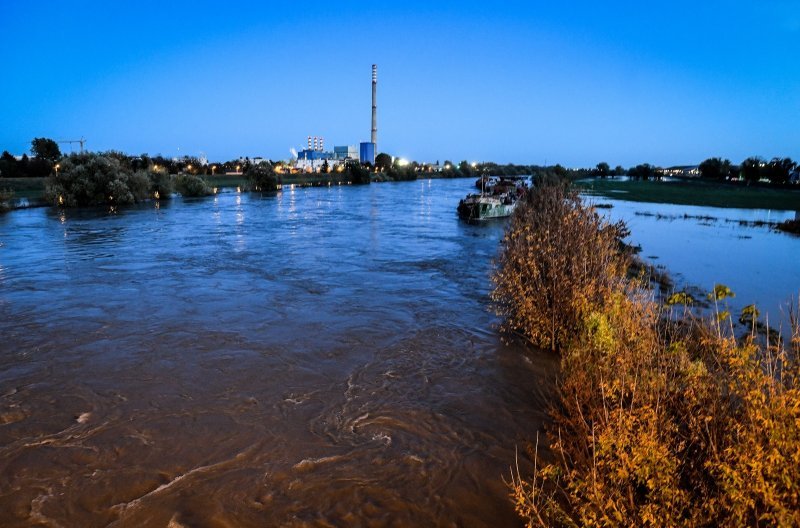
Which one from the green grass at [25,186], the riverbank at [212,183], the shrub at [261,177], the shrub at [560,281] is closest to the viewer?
the shrub at [560,281]

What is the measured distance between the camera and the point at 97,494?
21.0ft

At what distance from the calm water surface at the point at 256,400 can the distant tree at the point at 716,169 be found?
151629 millimetres

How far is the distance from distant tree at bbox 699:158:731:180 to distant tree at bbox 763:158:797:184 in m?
17.2

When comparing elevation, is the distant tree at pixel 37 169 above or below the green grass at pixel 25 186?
above

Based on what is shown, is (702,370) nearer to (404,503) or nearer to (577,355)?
(577,355)

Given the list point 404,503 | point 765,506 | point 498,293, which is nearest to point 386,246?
point 498,293

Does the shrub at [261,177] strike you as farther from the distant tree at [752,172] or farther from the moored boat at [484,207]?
the distant tree at [752,172]

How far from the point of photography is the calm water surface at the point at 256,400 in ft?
20.9

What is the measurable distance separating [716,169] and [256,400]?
167m

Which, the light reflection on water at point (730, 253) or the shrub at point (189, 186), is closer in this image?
the light reflection on water at point (730, 253)

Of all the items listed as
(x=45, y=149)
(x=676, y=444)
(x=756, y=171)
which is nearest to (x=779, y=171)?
(x=756, y=171)

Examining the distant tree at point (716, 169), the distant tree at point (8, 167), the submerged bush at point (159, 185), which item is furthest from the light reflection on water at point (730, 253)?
the distant tree at point (8, 167)

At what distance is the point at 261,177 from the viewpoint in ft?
313

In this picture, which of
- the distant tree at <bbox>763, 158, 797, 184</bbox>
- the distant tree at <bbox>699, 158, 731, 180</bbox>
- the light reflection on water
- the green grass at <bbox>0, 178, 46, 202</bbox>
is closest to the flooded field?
the light reflection on water
